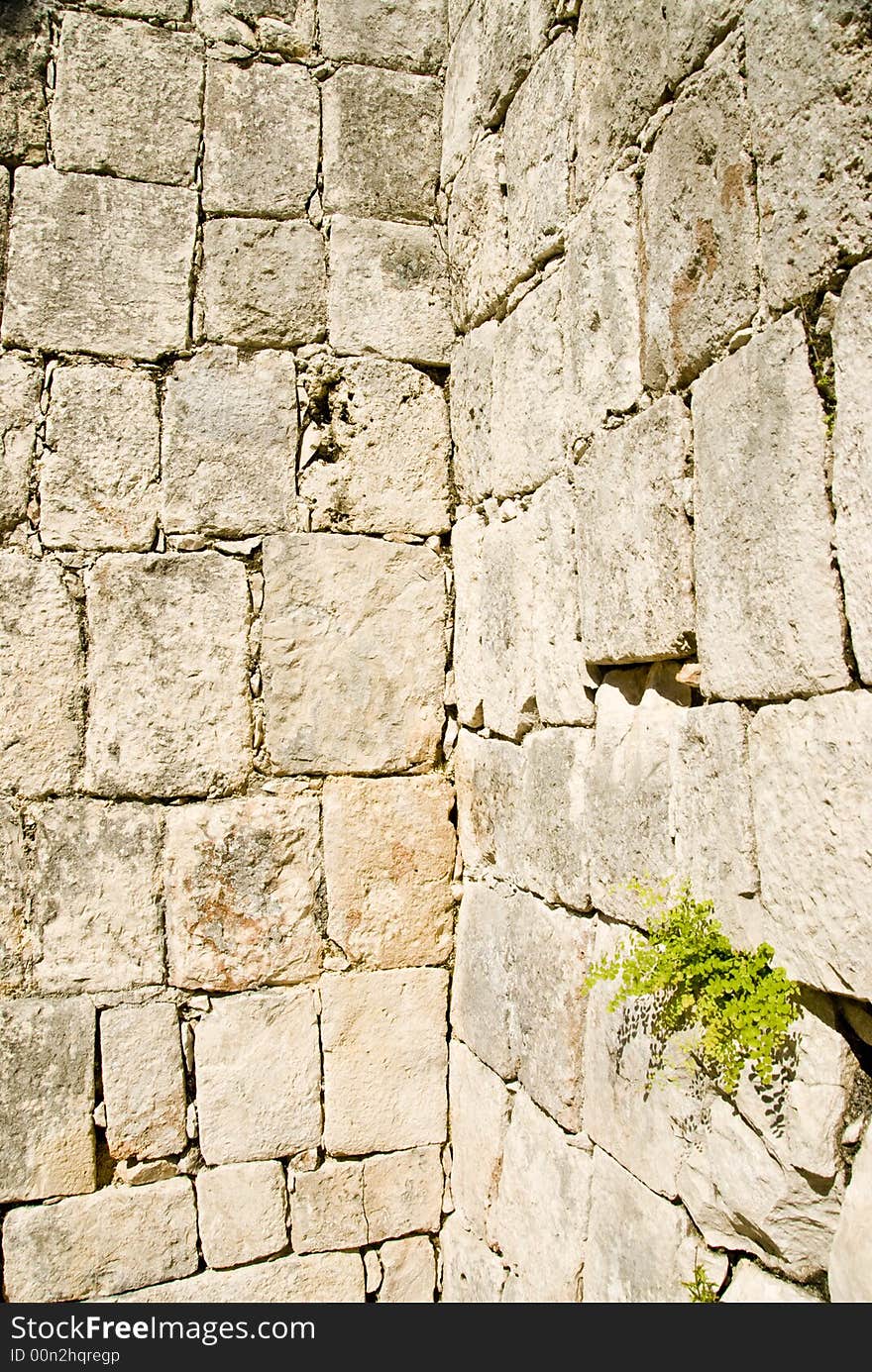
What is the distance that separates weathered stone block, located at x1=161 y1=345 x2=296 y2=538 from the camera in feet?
11.1

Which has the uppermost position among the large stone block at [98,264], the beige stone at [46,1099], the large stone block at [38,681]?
the large stone block at [98,264]

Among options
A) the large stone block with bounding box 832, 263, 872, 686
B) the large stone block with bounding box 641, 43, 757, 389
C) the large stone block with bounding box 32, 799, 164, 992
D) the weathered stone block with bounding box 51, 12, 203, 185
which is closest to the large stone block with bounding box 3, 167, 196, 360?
the weathered stone block with bounding box 51, 12, 203, 185

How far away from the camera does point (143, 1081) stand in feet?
10.6

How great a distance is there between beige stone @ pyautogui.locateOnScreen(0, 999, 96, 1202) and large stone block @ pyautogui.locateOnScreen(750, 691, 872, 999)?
2.14 meters

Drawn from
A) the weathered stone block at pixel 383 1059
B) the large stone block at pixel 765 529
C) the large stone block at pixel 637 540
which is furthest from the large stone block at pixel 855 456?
the weathered stone block at pixel 383 1059

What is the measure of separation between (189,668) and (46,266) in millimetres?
1284

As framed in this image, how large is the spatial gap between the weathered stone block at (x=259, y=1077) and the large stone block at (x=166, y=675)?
690 millimetres

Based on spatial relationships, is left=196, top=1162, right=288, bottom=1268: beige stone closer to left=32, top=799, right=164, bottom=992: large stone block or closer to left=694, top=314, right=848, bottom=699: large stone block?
left=32, top=799, right=164, bottom=992: large stone block

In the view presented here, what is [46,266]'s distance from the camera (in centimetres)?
333

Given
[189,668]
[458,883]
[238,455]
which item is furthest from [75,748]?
[458,883]

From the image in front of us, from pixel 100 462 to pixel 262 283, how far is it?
2.52 ft

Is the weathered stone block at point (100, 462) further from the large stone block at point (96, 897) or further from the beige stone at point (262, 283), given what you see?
the large stone block at point (96, 897)

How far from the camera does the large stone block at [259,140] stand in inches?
138

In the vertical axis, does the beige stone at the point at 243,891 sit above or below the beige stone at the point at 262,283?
below
